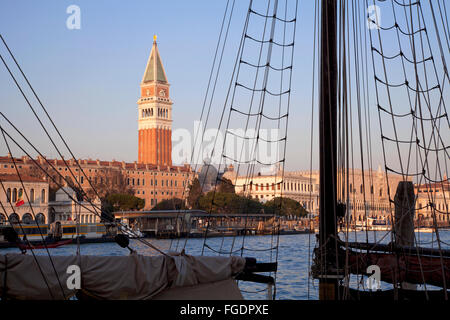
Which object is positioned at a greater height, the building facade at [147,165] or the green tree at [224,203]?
the building facade at [147,165]

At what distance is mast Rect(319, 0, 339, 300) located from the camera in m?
5.78

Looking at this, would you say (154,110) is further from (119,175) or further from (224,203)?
(224,203)

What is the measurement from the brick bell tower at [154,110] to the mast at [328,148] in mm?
87960

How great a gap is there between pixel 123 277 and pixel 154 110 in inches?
3767

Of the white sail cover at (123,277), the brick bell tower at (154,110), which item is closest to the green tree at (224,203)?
the brick bell tower at (154,110)

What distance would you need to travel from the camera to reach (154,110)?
3900 inches

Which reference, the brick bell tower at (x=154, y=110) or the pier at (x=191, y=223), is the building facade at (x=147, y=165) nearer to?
the brick bell tower at (x=154, y=110)

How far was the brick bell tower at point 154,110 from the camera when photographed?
9551 cm

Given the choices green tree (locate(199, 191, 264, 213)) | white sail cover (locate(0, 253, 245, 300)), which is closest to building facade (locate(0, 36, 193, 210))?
green tree (locate(199, 191, 264, 213))

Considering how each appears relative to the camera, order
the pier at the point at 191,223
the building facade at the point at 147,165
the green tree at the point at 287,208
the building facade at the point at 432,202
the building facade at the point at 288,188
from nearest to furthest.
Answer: the building facade at the point at 432,202 → the pier at the point at 191,223 → the building facade at the point at 147,165 → the green tree at the point at 287,208 → the building facade at the point at 288,188

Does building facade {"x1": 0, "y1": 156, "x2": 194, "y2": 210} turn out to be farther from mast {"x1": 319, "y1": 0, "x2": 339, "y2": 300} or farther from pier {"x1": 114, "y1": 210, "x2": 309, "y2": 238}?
mast {"x1": 319, "y1": 0, "x2": 339, "y2": 300}
